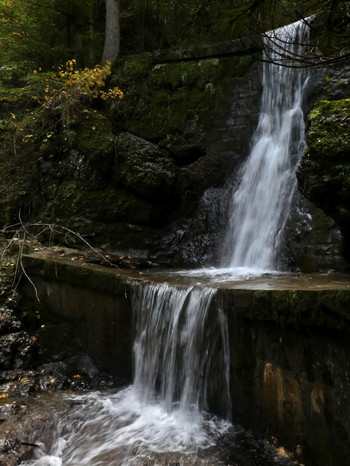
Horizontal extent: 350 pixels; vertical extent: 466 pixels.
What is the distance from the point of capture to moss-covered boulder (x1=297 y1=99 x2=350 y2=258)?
4.44 m

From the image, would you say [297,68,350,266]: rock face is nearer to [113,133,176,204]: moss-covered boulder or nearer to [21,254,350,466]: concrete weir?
[21,254,350,466]: concrete weir

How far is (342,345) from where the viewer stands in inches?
130

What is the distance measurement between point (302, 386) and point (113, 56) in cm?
1093

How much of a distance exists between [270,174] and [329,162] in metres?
3.30

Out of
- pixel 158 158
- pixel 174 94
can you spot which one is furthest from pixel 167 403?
pixel 174 94

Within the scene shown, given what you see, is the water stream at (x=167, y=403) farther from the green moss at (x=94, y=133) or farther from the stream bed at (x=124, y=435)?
the green moss at (x=94, y=133)

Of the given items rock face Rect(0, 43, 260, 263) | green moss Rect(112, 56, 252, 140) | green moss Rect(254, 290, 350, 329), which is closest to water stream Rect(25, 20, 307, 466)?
green moss Rect(254, 290, 350, 329)

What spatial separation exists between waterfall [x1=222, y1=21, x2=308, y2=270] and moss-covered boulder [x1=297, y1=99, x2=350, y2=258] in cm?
208

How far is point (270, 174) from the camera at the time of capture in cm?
779

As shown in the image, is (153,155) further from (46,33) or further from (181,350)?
(46,33)

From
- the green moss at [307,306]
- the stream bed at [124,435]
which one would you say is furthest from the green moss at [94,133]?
the green moss at [307,306]

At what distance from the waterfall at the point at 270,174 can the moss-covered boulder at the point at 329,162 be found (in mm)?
2077

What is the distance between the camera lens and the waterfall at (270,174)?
7086 mm

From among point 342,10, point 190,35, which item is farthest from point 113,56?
point 342,10
